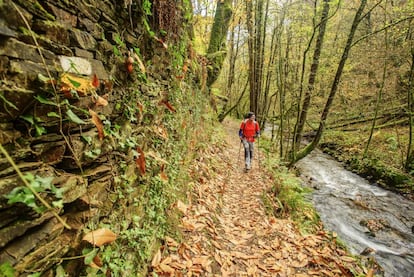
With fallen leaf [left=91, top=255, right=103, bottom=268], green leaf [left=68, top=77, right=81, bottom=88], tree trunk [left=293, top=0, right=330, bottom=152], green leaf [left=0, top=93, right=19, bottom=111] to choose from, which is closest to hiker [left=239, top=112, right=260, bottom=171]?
tree trunk [left=293, top=0, right=330, bottom=152]

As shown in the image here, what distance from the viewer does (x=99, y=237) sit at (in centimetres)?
200

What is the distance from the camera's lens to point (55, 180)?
168cm

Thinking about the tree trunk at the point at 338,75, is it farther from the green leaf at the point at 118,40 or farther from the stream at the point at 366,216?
the green leaf at the point at 118,40

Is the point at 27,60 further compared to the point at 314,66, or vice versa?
the point at 314,66

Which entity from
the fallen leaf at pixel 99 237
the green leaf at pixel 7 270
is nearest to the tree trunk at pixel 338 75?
the fallen leaf at pixel 99 237

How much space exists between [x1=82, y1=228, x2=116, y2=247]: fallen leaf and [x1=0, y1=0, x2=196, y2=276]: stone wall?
0.30 feet

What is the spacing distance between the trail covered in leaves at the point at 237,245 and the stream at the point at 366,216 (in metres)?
1.70

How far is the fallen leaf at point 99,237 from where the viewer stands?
74.8 inches

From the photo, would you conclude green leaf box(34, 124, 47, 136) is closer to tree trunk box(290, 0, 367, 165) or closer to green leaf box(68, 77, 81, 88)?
green leaf box(68, 77, 81, 88)

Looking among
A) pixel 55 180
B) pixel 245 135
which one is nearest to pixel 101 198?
pixel 55 180

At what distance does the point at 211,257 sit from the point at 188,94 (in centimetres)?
432

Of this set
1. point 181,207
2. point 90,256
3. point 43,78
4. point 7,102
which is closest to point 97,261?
point 90,256

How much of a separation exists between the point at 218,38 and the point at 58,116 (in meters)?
10.1

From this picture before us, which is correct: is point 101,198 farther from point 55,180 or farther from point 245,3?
point 245,3
